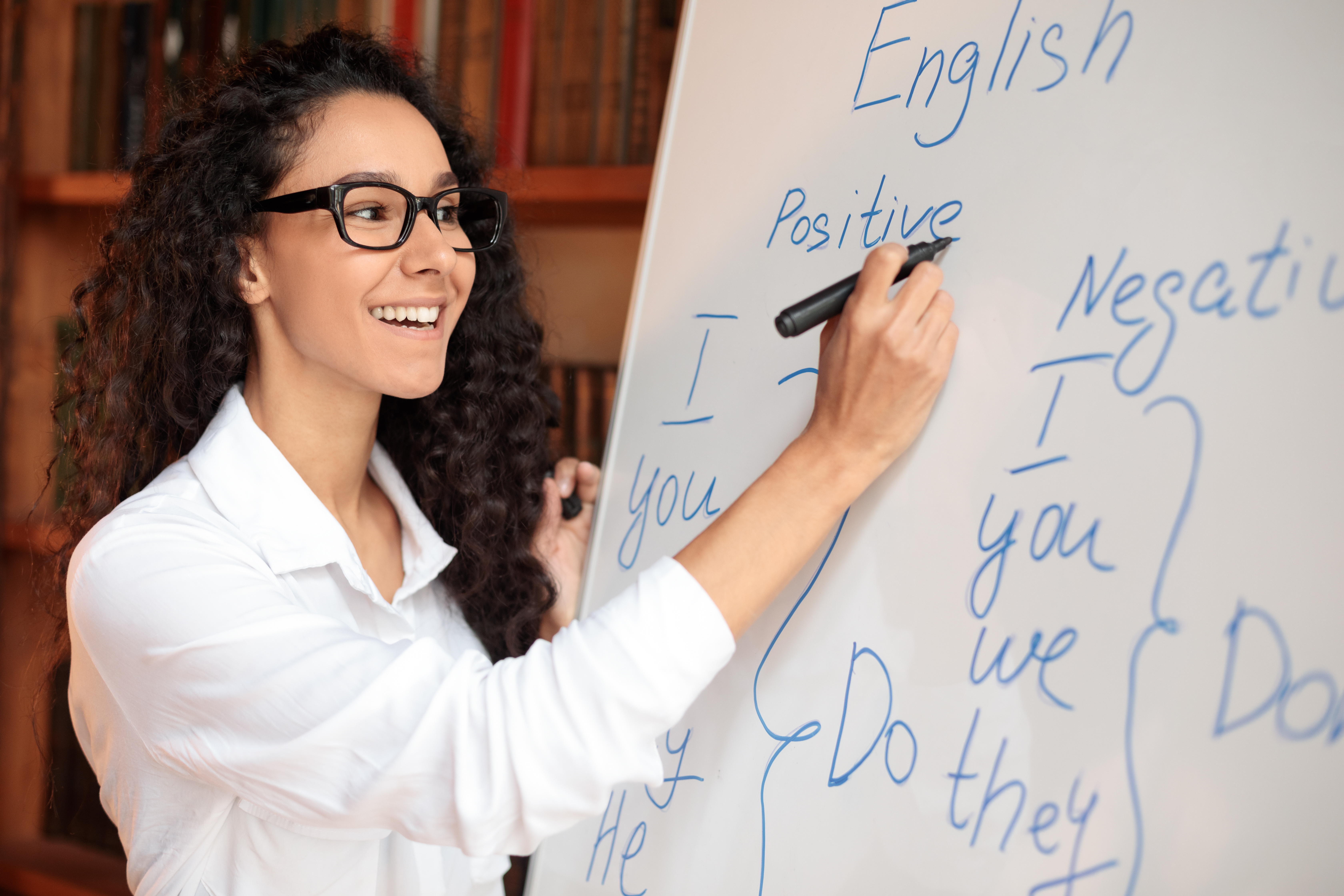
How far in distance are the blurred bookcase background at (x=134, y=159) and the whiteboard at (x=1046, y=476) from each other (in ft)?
1.53

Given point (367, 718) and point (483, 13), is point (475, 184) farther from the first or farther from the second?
point (367, 718)

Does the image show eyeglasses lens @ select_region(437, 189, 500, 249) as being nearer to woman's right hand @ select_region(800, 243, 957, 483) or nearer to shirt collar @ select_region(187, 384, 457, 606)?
shirt collar @ select_region(187, 384, 457, 606)

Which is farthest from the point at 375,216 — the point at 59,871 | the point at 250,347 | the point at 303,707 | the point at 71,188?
the point at 59,871

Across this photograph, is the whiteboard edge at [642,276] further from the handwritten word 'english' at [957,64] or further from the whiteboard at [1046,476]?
the handwritten word 'english' at [957,64]

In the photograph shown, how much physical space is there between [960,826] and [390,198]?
667 mm

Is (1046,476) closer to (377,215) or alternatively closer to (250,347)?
(377,215)

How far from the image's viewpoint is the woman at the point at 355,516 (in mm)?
548

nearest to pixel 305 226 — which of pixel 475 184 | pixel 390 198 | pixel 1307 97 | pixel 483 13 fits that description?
pixel 390 198

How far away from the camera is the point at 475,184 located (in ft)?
3.46

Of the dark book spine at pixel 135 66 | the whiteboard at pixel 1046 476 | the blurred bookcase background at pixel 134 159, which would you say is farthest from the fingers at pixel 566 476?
the dark book spine at pixel 135 66

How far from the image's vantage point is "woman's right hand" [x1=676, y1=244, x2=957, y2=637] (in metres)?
0.59

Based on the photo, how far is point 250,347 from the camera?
91 centimetres

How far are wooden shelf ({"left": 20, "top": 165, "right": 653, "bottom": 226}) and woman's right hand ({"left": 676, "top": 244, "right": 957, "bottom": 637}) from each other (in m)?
0.57

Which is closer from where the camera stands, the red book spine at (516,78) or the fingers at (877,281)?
the fingers at (877,281)
